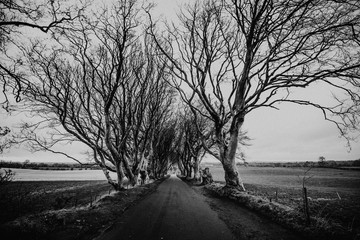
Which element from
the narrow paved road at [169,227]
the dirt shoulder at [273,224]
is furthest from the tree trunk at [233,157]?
the narrow paved road at [169,227]

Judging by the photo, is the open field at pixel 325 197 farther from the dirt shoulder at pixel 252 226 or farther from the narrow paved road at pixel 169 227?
the narrow paved road at pixel 169 227

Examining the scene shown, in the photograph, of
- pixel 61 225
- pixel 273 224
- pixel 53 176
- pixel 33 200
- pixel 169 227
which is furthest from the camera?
pixel 53 176

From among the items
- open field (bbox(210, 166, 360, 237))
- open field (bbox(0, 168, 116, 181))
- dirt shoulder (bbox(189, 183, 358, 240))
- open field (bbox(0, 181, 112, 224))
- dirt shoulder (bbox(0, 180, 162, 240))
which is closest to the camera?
dirt shoulder (bbox(0, 180, 162, 240))

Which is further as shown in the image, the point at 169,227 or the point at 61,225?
the point at 169,227

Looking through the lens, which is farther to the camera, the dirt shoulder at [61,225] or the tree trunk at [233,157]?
the tree trunk at [233,157]

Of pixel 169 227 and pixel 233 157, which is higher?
pixel 233 157

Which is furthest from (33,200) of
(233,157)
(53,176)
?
(53,176)

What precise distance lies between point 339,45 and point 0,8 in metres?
11.8

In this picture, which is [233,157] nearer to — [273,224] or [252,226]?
[273,224]

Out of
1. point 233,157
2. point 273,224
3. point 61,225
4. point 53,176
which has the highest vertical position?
point 233,157

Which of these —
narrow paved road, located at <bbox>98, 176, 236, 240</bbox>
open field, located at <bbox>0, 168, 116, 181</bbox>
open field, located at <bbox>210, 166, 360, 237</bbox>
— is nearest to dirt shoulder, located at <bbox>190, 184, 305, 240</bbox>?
narrow paved road, located at <bbox>98, 176, 236, 240</bbox>

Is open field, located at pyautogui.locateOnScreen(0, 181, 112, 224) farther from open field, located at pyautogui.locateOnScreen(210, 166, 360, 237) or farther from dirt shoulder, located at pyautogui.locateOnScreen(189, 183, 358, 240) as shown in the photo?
open field, located at pyautogui.locateOnScreen(210, 166, 360, 237)

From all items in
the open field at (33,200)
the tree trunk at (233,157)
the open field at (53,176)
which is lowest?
the open field at (53,176)

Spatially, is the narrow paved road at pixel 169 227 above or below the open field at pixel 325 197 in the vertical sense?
above
